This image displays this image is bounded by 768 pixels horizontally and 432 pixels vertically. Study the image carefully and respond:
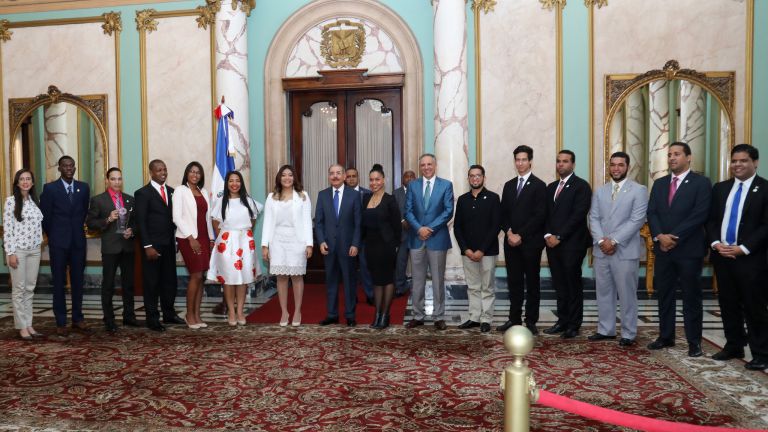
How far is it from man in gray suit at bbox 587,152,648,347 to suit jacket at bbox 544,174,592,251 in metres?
0.12

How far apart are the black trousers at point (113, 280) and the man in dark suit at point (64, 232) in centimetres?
24

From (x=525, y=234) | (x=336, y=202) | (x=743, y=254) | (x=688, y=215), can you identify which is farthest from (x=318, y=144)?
(x=743, y=254)

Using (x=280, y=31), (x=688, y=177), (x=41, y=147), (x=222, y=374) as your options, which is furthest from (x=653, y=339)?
(x=41, y=147)

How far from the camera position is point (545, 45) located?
7.40 metres

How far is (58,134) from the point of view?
8.54 metres

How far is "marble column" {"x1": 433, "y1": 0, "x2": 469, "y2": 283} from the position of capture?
7.13 meters

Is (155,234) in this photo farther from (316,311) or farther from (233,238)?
(316,311)

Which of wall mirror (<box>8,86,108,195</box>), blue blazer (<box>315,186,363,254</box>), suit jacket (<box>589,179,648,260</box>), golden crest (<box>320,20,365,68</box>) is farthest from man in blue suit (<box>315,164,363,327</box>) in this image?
wall mirror (<box>8,86,108,195</box>)

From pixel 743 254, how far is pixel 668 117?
3.74m

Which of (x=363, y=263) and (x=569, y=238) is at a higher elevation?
(x=569, y=238)

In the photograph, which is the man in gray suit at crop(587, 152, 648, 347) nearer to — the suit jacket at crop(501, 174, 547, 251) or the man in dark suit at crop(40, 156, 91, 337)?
the suit jacket at crop(501, 174, 547, 251)

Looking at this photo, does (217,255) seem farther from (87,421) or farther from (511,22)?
(511,22)

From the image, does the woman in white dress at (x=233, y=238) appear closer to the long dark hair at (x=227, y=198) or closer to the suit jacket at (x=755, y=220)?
the long dark hair at (x=227, y=198)

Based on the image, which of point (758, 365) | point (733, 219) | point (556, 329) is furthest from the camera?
point (556, 329)
